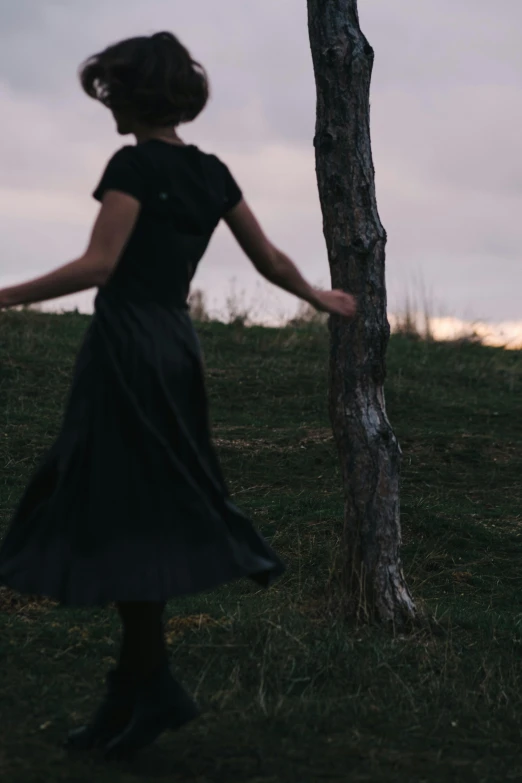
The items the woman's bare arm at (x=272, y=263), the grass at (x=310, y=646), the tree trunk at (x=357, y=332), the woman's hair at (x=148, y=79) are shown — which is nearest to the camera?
the woman's hair at (x=148, y=79)

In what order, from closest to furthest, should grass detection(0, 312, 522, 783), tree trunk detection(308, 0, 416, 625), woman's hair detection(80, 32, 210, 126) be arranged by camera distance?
woman's hair detection(80, 32, 210, 126)
grass detection(0, 312, 522, 783)
tree trunk detection(308, 0, 416, 625)

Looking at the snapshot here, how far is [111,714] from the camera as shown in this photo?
132 inches

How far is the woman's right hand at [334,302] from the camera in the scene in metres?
3.50

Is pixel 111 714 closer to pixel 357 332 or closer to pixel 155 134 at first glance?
pixel 155 134

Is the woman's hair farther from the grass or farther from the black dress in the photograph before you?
the grass

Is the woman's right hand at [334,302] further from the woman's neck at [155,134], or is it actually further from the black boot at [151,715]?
the black boot at [151,715]

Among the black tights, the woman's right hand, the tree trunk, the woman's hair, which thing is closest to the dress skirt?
the black tights

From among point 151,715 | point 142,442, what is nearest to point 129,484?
point 142,442

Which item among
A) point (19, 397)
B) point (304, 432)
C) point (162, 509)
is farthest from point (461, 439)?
point (162, 509)

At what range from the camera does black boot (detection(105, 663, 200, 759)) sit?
3.28 m

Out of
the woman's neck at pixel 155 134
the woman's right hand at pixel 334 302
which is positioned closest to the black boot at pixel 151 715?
the woman's right hand at pixel 334 302

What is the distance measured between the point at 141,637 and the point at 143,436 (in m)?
0.61

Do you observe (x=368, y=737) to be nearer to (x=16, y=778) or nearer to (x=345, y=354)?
(x=16, y=778)

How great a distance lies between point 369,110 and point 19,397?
20.8 feet
